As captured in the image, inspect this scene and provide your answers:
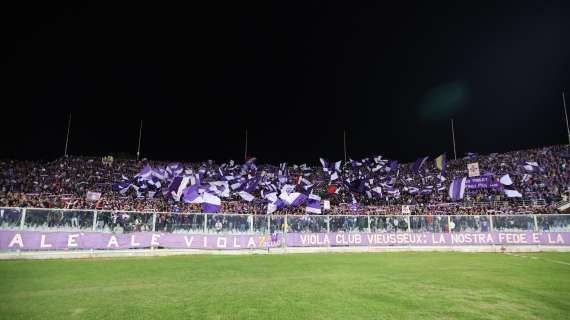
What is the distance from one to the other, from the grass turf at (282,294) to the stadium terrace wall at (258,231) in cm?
616

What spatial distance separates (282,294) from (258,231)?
16.4 m

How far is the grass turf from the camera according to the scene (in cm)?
753

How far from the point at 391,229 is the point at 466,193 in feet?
70.3

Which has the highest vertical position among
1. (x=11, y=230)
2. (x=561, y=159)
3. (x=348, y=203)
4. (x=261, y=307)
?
(x=561, y=159)

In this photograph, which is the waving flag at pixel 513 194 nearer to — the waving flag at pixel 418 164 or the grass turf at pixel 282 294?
the waving flag at pixel 418 164

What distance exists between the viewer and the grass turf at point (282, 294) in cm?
753

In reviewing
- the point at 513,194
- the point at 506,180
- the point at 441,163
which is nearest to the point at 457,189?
the point at 506,180

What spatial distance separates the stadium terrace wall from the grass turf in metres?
6.16

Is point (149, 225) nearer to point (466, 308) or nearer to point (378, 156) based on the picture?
point (466, 308)

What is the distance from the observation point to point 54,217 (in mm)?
20328

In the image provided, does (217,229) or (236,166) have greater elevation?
(236,166)

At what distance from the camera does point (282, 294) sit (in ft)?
31.2

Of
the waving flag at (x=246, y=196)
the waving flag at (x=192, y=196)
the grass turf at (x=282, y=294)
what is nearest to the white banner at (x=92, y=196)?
the waving flag at (x=192, y=196)

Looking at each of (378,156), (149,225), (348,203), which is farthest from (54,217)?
(378,156)
